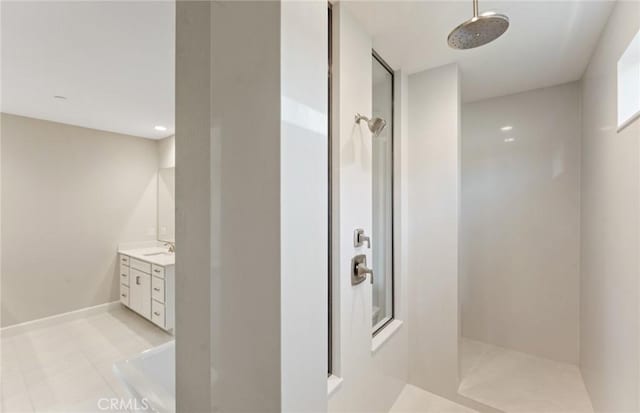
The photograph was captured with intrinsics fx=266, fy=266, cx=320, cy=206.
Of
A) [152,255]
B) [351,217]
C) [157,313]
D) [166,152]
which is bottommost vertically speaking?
[157,313]

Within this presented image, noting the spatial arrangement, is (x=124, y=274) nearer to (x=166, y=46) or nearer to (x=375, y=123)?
(x=166, y=46)

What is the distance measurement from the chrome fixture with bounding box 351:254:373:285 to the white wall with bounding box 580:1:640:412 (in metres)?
1.20

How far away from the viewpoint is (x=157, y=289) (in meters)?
3.08

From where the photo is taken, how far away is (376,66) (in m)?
1.93

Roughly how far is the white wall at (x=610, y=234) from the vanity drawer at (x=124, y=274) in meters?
4.70

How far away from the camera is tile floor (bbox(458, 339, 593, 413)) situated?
187 centimetres

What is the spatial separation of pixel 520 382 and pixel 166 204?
458cm

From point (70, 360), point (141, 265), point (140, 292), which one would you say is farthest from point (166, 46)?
point (70, 360)

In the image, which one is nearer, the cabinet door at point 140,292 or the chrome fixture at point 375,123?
the chrome fixture at point 375,123

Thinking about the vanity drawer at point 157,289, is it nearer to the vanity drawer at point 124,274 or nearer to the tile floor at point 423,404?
the vanity drawer at point 124,274

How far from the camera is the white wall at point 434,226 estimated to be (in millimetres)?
1971

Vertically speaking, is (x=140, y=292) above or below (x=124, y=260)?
below

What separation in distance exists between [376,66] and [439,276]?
163cm

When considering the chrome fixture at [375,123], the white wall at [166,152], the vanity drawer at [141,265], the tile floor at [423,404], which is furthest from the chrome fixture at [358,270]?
the white wall at [166,152]
